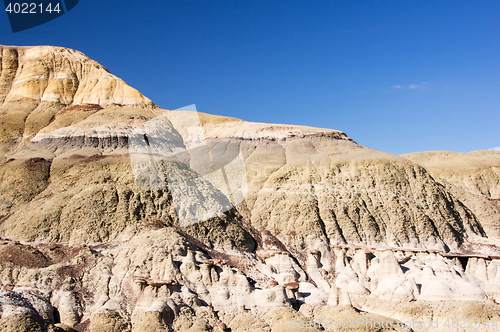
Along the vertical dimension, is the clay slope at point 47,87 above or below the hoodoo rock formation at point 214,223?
above

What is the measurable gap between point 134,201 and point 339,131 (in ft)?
125

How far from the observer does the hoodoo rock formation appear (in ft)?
104

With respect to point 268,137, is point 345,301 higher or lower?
lower

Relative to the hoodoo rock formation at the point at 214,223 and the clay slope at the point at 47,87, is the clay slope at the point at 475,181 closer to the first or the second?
the hoodoo rock formation at the point at 214,223

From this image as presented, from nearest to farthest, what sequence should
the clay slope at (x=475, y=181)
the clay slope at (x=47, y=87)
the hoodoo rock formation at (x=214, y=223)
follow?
the hoodoo rock formation at (x=214, y=223) < the clay slope at (x=475, y=181) < the clay slope at (x=47, y=87)

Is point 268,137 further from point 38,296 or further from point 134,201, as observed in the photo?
point 38,296

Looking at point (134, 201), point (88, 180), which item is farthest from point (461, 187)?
point (88, 180)

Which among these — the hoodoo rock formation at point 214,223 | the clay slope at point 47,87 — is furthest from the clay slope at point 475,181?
the clay slope at point 47,87

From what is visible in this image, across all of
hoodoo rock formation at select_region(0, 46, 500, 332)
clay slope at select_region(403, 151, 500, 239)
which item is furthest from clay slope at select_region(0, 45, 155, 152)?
clay slope at select_region(403, 151, 500, 239)

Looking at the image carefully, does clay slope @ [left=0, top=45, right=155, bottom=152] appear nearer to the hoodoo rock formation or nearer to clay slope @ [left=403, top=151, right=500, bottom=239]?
the hoodoo rock formation

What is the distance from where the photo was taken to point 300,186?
184 feet

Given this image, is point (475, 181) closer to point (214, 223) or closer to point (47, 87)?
point (214, 223)

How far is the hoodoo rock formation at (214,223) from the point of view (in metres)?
31.6

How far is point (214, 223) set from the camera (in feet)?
147
